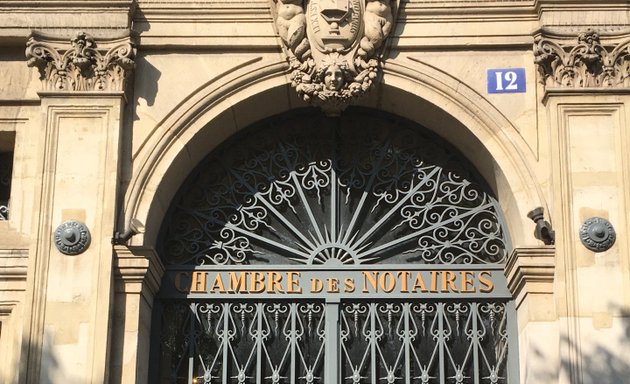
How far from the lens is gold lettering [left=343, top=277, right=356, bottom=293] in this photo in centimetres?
1321

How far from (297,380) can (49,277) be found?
2778mm

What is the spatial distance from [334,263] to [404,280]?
77 centimetres

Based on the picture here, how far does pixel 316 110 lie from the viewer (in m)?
13.8

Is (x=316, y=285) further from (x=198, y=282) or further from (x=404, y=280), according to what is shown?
(x=198, y=282)

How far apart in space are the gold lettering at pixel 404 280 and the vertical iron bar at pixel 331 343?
27.9 inches

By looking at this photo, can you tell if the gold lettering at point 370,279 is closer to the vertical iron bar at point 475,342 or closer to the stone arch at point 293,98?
the vertical iron bar at point 475,342

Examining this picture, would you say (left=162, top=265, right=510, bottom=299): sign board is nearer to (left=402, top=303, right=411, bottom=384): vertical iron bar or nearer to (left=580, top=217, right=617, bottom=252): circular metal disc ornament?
(left=402, top=303, right=411, bottom=384): vertical iron bar

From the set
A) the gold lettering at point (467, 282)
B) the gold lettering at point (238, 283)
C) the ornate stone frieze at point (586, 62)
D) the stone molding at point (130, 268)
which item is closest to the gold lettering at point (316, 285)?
the gold lettering at point (238, 283)

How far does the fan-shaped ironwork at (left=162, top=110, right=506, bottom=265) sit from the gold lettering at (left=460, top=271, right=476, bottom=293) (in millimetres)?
169

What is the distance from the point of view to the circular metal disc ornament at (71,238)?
12.3 m

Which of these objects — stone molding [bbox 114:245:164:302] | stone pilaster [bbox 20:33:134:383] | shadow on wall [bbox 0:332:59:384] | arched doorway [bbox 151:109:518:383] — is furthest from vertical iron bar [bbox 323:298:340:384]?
shadow on wall [bbox 0:332:59:384]

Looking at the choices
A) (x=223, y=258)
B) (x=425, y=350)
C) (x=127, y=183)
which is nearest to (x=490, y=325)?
(x=425, y=350)

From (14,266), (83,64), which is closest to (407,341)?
(14,266)

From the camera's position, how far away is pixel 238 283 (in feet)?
43.4
